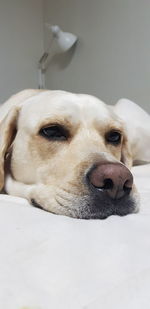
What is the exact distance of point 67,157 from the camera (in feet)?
3.89

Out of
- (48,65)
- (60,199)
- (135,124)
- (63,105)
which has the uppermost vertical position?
(63,105)

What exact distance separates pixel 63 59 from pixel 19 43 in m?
0.51

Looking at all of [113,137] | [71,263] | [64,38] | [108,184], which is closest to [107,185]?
[108,184]

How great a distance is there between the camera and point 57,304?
58 centimetres

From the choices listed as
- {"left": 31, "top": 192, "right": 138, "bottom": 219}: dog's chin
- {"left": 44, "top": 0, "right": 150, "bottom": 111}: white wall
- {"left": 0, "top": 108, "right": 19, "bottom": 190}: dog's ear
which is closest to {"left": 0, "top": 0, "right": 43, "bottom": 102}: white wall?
{"left": 44, "top": 0, "right": 150, "bottom": 111}: white wall

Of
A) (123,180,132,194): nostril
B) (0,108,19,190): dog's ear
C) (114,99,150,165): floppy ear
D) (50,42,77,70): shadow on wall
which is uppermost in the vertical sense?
(123,180,132,194): nostril

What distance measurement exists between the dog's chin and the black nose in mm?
21

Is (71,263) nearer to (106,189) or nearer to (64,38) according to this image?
(106,189)

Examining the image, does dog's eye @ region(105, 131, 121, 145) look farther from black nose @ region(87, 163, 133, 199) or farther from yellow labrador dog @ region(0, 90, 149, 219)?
black nose @ region(87, 163, 133, 199)

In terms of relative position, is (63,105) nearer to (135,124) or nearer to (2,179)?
(2,179)

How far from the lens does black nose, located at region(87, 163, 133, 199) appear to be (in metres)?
0.97

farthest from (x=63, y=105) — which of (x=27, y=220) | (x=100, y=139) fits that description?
(x=27, y=220)

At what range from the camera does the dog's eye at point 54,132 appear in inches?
50.6

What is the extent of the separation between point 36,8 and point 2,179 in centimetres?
314
